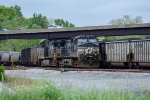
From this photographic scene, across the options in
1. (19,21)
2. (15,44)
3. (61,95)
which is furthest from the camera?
(19,21)

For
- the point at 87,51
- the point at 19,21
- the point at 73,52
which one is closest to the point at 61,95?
the point at 87,51

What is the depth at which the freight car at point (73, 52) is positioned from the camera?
37250 millimetres

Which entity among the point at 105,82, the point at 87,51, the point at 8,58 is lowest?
the point at 8,58

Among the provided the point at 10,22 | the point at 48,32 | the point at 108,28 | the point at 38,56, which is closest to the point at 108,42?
the point at 38,56

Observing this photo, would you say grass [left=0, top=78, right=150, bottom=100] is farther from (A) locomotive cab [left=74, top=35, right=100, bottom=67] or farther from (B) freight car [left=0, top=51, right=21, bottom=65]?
(B) freight car [left=0, top=51, right=21, bottom=65]

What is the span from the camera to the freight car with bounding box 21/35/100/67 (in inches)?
1467

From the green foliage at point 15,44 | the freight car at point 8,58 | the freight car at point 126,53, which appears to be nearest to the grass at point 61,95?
the freight car at point 126,53

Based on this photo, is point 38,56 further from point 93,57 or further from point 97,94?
point 97,94

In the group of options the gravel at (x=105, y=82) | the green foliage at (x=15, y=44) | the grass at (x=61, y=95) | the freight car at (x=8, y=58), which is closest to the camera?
the grass at (x=61, y=95)

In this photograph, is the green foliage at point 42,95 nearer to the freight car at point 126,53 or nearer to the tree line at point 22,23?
the freight car at point 126,53

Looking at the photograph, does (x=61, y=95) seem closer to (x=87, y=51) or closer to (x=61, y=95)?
(x=61, y=95)

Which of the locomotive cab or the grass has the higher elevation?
the grass

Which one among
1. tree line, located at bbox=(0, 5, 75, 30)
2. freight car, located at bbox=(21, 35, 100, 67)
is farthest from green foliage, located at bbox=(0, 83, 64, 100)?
tree line, located at bbox=(0, 5, 75, 30)

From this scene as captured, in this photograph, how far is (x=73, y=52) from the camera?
37.8 metres
